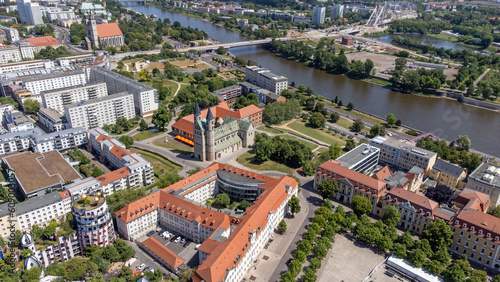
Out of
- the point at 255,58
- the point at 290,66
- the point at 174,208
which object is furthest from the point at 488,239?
the point at 255,58

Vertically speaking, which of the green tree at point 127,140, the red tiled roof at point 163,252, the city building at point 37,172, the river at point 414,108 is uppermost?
the city building at point 37,172

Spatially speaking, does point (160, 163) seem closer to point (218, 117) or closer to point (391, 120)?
point (218, 117)

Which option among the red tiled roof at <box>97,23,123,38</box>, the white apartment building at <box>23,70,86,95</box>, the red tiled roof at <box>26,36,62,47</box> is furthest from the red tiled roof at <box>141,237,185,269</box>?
the red tiled roof at <box>97,23,123,38</box>

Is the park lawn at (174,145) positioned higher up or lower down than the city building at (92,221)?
lower down

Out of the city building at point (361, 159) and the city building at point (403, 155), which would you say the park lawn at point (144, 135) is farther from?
the city building at point (403, 155)

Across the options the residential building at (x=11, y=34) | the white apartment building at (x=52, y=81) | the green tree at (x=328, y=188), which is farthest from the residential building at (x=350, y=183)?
the residential building at (x=11, y=34)
